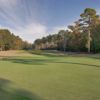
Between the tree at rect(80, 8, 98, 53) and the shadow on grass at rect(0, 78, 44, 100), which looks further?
the tree at rect(80, 8, 98, 53)

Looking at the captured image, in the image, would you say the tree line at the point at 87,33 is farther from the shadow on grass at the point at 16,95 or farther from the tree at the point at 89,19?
the shadow on grass at the point at 16,95

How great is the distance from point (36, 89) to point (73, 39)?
4169 cm

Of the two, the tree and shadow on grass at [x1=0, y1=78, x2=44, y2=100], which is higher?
the tree

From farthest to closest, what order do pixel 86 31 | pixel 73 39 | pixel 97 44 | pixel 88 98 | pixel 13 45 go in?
pixel 13 45 < pixel 73 39 < pixel 86 31 < pixel 97 44 < pixel 88 98

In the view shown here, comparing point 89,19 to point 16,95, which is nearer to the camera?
point 16,95

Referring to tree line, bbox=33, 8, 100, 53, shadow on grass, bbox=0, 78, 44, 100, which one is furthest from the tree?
shadow on grass, bbox=0, 78, 44, 100

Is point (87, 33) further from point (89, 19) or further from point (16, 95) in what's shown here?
point (16, 95)

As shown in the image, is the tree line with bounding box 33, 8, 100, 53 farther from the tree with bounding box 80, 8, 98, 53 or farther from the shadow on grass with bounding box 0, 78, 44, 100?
the shadow on grass with bounding box 0, 78, 44, 100

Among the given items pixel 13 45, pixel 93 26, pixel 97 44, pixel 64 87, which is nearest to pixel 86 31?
pixel 93 26

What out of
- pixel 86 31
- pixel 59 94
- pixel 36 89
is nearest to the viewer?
pixel 59 94

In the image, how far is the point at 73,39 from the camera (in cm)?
4678

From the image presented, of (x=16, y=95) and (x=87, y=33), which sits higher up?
(x=87, y=33)

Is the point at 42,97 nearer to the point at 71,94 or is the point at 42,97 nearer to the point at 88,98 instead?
the point at 71,94

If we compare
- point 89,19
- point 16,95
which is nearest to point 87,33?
point 89,19
